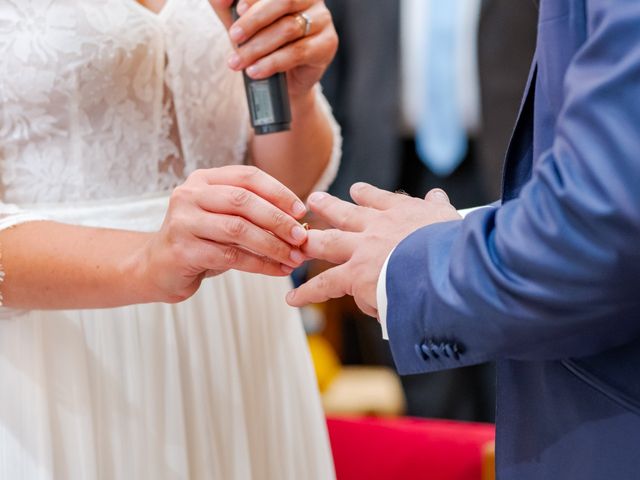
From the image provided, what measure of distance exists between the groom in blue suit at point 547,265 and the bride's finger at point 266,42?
28cm

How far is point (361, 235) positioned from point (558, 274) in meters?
0.24

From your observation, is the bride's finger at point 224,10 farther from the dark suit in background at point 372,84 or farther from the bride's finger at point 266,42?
the dark suit in background at point 372,84

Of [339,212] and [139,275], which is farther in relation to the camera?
[139,275]

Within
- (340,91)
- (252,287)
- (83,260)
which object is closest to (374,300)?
(83,260)

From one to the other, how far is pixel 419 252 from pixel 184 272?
0.30 m

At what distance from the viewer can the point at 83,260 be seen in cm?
117

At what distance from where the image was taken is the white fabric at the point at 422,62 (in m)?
2.84

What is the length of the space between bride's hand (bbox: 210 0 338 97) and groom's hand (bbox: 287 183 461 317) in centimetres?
28

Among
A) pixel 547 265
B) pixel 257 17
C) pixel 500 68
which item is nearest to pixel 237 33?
pixel 257 17

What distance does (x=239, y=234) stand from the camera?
104cm

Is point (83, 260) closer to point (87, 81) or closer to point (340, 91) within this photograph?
point (87, 81)

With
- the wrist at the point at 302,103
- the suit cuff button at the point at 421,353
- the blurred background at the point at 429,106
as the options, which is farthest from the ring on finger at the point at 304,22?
the blurred background at the point at 429,106

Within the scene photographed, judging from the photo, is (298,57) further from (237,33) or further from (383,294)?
(383,294)

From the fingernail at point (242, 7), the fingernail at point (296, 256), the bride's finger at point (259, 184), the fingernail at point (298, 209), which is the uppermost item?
the fingernail at point (242, 7)
